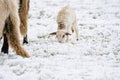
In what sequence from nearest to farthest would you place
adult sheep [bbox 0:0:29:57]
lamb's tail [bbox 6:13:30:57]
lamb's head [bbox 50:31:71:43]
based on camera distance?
1. adult sheep [bbox 0:0:29:57]
2. lamb's tail [bbox 6:13:30:57]
3. lamb's head [bbox 50:31:71:43]

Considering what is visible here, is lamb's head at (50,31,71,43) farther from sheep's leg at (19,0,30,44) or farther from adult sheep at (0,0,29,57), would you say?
adult sheep at (0,0,29,57)

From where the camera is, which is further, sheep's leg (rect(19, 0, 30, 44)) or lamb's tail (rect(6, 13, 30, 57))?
sheep's leg (rect(19, 0, 30, 44))

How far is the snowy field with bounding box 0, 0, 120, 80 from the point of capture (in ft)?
20.1

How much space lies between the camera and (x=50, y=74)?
6059 millimetres

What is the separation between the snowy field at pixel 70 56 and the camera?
20.1 ft

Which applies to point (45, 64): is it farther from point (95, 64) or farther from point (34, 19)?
point (34, 19)

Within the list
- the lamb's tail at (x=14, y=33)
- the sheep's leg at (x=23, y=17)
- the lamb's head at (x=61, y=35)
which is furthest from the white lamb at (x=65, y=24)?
the lamb's tail at (x=14, y=33)

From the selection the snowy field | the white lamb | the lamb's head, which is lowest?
the snowy field

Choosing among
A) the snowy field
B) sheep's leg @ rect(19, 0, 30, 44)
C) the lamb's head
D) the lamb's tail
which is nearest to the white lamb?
the lamb's head

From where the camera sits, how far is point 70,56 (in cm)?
805

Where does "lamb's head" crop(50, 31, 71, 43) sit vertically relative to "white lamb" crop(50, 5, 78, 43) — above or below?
below

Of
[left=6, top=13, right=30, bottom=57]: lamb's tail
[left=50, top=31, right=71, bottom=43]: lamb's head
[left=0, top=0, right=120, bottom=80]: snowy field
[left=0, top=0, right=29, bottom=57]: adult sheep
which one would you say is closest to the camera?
[left=0, top=0, right=120, bottom=80]: snowy field

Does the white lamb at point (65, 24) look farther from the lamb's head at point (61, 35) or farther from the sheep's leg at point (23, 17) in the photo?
the sheep's leg at point (23, 17)

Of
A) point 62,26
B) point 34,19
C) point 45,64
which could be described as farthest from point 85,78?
point 34,19
